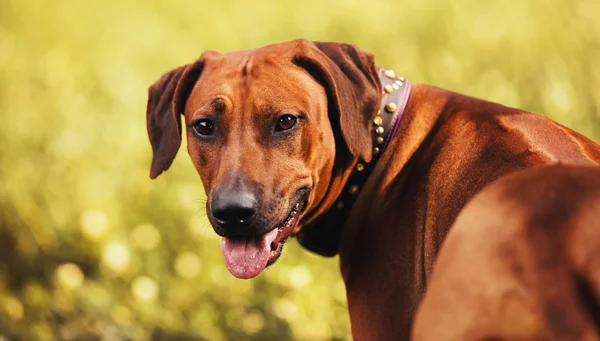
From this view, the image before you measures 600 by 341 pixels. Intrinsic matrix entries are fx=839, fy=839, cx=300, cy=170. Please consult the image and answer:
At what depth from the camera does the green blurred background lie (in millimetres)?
4996

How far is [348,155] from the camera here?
3254mm

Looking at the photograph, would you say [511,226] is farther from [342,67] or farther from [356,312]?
[342,67]

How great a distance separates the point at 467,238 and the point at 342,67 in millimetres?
1448

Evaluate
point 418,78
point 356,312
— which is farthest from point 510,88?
point 356,312

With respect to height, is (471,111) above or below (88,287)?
above

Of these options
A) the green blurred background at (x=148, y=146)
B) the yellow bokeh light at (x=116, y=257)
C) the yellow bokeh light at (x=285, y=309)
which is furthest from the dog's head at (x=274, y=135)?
the yellow bokeh light at (x=116, y=257)

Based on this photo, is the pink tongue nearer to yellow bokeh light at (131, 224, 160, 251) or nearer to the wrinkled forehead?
the wrinkled forehead

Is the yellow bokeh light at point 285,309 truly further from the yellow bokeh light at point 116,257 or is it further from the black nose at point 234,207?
the black nose at point 234,207

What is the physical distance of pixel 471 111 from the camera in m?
3.11

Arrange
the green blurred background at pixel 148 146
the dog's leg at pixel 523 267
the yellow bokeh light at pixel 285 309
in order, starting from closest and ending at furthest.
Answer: the dog's leg at pixel 523 267, the yellow bokeh light at pixel 285 309, the green blurred background at pixel 148 146

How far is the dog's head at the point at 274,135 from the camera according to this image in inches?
118

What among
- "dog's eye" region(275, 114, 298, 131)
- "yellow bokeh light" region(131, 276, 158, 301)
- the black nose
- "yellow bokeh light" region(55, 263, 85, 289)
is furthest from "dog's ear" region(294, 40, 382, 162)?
"yellow bokeh light" region(55, 263, 85, 289)

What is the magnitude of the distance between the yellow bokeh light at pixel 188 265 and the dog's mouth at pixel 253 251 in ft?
7.20

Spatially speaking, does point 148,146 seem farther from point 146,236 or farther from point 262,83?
point 262,83
